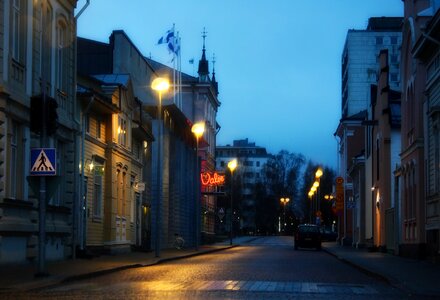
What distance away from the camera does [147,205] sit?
42719mm

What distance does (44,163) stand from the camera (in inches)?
675

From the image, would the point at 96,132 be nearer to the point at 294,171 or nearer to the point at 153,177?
the point at 153,177

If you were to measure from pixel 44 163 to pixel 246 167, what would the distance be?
14208cm

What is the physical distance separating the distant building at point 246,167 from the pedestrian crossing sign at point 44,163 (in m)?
112

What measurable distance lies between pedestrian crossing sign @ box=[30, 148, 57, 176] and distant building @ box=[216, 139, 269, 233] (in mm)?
111936

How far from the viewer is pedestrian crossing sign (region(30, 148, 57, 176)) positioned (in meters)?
17.1

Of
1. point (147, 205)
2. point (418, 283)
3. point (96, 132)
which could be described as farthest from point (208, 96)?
point (418, 283)

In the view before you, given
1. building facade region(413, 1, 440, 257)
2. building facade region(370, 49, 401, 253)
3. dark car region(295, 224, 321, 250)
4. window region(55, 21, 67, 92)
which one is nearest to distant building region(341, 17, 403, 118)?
dark car region(295, 224, 321, 250)

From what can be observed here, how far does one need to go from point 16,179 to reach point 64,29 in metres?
7.08

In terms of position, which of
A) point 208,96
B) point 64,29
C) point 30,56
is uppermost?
point 208,96

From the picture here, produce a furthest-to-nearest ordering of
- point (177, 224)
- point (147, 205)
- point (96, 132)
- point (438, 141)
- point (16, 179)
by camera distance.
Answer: point (177, 224), point (147, 205), point (96, 132), point (438, 141), point (16, 179)

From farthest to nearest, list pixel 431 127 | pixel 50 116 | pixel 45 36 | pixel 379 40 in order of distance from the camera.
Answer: pixel 379 40 → pixel 431 127 → pixel 45 36 → pixel 50 116

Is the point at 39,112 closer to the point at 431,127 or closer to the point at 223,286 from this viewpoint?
the point at 223,286

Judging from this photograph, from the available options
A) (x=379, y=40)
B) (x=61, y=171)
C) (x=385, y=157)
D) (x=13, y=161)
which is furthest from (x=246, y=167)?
(x=13, y=161)
